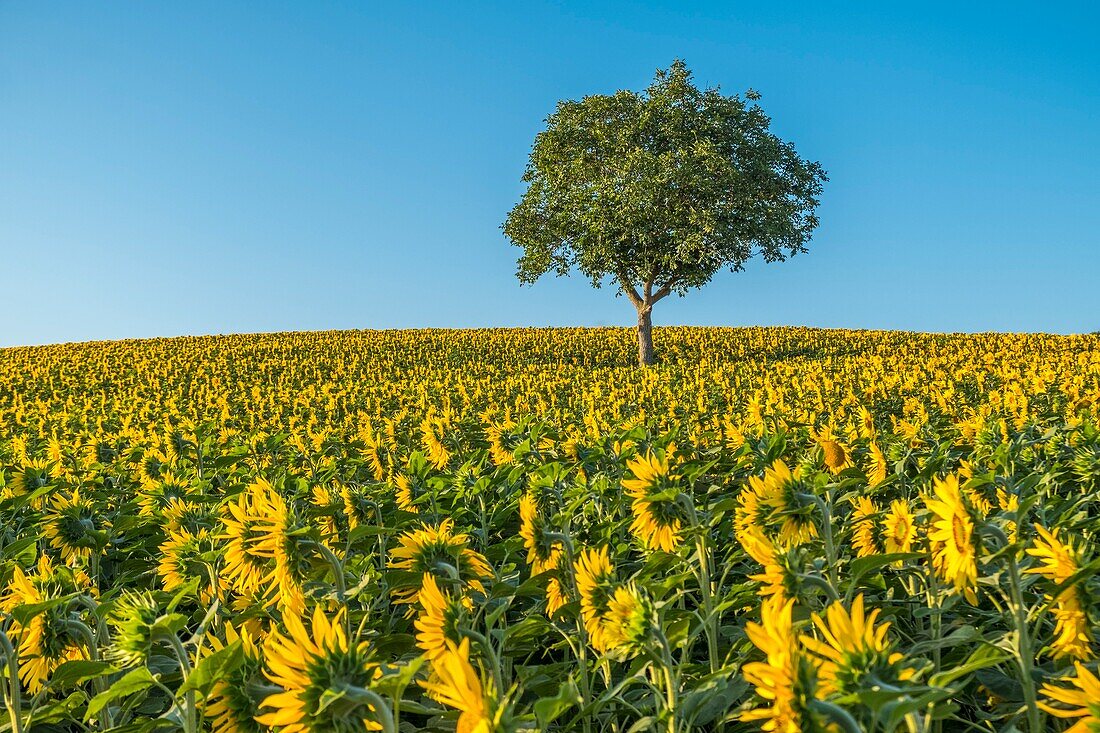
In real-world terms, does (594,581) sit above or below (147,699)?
above

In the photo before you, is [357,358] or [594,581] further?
[357,358]

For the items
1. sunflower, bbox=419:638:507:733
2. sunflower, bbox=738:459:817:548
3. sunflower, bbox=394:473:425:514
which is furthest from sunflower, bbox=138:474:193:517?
sunflower, bbox=419:638:507:733

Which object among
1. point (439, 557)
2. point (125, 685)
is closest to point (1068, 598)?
point (439, 557)

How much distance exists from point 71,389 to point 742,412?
82.2 feet

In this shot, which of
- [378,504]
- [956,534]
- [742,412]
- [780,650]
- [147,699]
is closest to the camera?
[780,650]

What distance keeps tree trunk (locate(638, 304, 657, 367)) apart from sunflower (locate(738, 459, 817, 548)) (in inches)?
1155

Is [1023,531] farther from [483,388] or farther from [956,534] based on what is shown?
[483,388]

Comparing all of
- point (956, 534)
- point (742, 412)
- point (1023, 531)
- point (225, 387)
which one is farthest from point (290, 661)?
point (225, 387)

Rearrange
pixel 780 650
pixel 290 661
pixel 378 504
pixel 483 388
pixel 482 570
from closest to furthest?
pixel 780 650
pixel 290 661
pixel 482 570
pixel 378 504
pixel 483 388

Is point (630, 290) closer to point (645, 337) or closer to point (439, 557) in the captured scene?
point (645, 337)

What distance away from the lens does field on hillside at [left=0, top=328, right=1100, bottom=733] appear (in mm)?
1544

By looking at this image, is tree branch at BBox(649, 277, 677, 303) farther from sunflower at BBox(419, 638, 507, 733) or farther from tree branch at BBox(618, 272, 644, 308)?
sunflower at BBox(419, 638, 507, 733)

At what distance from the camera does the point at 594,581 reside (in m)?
2.49

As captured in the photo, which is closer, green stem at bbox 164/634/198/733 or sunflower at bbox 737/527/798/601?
green stem at bbox 164/634/198/733
